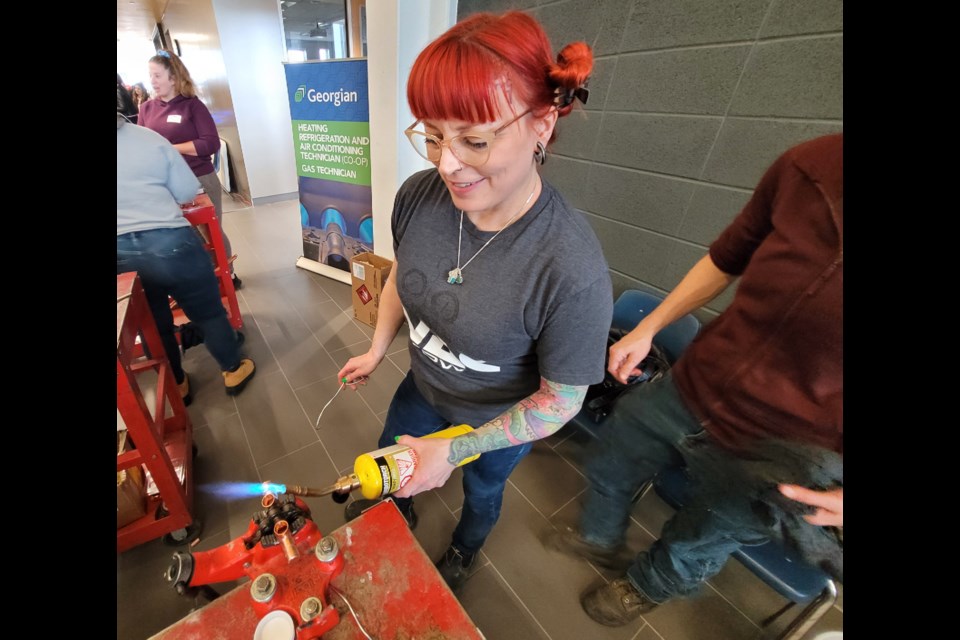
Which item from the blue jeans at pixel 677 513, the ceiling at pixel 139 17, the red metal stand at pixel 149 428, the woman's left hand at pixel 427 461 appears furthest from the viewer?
the ceiling at pixel 139 17

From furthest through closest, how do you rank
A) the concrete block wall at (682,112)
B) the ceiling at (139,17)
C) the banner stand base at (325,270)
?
the ceiling at (139,17)
the banner stand base at (325,270)
the concrete block wall at (682,112)

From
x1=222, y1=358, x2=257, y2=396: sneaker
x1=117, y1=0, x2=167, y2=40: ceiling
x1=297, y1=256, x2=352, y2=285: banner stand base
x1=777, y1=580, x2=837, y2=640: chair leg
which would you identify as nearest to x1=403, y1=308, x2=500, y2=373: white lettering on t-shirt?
x1=777, y1=580, x2=837, y2=640: chair leg

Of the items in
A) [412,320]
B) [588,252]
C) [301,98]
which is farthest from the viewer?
[301,98]

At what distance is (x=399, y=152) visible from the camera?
2.65 meters

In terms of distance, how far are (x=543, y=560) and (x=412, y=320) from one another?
118 centimetres

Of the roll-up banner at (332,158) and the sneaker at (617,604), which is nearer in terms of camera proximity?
the sneaker at (617,604)

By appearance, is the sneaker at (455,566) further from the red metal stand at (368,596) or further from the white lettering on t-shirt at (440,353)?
the white lettering on t-shirt at (440,353)

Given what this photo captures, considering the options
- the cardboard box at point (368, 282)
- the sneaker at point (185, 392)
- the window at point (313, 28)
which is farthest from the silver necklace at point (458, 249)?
the window at point (313, 28)

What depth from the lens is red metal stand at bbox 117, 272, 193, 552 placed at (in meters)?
1.08

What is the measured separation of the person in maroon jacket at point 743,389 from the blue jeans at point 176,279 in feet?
6.31

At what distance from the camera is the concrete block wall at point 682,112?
1.21 m
